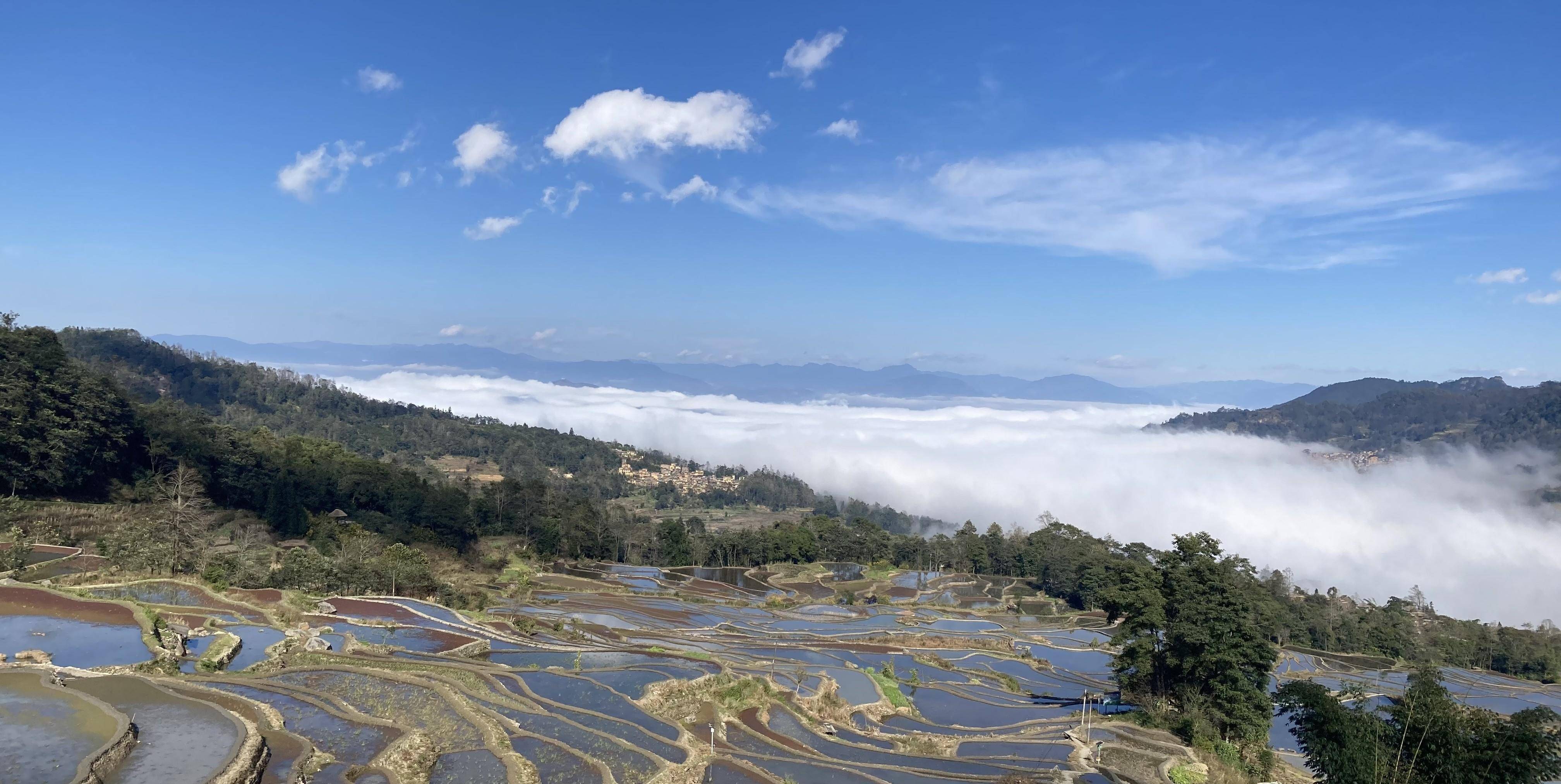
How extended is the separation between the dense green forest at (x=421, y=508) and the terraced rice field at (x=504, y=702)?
7.79 meters

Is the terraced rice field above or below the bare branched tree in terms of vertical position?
below

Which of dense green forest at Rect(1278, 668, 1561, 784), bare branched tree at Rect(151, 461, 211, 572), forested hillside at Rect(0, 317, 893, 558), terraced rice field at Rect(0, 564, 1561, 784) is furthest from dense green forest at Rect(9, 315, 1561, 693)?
terraced rice field at Rect(0, 564, 1561, 784)

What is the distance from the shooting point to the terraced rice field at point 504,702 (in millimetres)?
15742

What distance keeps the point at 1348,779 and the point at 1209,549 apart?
11.2 meters

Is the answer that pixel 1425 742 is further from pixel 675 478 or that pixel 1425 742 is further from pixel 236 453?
pixel 675 478

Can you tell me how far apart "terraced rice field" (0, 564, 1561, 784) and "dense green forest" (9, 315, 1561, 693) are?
7.79 metres

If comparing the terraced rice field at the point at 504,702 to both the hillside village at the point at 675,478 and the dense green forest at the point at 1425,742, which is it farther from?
the hillside village at the point at 675,478

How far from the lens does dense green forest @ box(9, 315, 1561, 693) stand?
47.7 metres

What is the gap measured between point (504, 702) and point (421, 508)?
163ft

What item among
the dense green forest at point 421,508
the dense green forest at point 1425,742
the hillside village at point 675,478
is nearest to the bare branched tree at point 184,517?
the dense green forest at point 421,508

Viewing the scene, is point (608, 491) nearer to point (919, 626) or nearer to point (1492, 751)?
point (919, 626)

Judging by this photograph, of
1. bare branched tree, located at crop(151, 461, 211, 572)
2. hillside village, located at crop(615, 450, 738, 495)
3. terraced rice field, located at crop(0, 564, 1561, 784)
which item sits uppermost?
bare branched tree, located at crop(151, 461, 211, 572)

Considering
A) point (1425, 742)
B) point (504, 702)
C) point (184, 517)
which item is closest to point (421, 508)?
point (184, 517)

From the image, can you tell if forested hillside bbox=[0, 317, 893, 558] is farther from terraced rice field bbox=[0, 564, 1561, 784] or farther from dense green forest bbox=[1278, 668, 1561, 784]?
dense green forest bbox=[1278, 668, 1561, 784]
